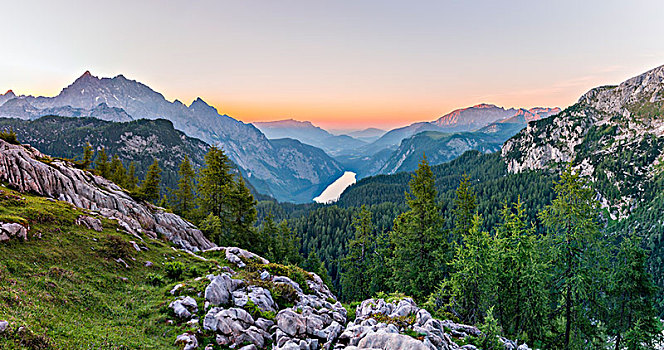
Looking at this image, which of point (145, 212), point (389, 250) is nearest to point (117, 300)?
point (145, 212)

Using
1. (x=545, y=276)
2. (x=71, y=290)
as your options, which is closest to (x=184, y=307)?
(x=71, y=290)

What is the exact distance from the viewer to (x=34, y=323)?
11.0 m

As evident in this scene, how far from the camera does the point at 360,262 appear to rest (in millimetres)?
42875

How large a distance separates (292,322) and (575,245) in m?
22.3

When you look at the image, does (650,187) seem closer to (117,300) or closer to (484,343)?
(484,343)

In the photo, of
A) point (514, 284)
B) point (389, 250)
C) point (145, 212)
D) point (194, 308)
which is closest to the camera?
point (194, 308)

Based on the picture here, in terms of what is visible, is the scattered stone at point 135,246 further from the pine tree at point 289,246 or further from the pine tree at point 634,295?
the pine tree at point 634,295

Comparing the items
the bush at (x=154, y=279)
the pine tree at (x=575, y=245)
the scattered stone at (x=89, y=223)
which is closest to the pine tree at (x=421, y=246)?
the pine tree at (x=575, y=245)

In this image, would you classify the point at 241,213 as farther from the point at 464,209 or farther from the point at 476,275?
the point at 476,275

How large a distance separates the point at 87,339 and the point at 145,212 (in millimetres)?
22801

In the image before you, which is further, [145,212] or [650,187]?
[650,187]

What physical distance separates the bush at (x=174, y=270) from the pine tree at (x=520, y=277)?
23854 millimetres

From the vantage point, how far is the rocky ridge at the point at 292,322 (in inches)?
558

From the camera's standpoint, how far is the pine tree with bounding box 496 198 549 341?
22.4 meters
